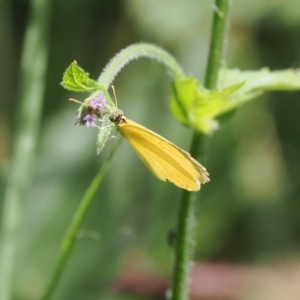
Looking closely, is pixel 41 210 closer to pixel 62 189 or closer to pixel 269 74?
pixel 62 189

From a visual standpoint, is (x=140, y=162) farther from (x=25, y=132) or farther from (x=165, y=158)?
(x=165, y=158)

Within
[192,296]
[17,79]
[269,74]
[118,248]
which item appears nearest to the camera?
[269,74]

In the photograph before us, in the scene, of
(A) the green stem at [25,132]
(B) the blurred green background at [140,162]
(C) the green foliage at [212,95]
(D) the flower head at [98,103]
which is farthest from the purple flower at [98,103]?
(B) the blurred green background at [140,162]

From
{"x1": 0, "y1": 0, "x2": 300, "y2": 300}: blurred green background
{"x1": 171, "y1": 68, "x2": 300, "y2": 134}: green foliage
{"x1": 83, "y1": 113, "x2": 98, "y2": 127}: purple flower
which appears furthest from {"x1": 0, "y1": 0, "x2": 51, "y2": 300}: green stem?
{"x1": 83, "y1": 113, "x2": 98, "y2": 127}: purple flower

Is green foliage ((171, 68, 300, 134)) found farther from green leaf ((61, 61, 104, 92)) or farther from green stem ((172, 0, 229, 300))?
green leaf ((61, 61, 104, 92))

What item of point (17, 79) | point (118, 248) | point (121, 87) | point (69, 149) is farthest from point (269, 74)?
point (17, 79)

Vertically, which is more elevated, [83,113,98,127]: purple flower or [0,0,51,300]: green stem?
[0,0,51,300]: green stem
